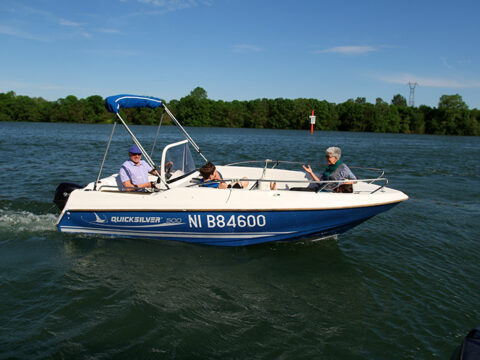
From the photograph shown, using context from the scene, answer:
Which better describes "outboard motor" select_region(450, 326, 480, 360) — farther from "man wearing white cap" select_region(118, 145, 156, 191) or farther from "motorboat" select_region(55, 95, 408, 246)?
"man wearing white cap" select_region(118, 145, 156, 191)

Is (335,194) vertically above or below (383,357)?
above

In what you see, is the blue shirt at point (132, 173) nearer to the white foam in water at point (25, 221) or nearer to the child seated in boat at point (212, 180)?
the child seated in boat at point (212, 180)

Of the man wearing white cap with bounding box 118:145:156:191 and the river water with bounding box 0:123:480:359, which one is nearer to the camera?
the river water with bounding box 0:123:480:359

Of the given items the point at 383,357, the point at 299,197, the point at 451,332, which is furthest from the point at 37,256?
the point at 451,332

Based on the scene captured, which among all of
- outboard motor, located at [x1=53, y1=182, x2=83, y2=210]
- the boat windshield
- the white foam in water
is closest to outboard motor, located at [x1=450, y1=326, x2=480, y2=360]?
the boat windshield

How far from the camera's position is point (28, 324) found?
4.34 m

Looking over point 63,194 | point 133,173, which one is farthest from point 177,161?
point 63,194

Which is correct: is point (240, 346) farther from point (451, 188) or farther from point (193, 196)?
point (451, 188)

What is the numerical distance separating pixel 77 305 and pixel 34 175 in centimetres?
1111

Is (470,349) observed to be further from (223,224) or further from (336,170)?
(336,170)

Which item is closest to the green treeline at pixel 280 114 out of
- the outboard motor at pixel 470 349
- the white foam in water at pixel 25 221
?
the white foam in water at pixel 25 221

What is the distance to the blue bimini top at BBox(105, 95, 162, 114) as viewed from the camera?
6652 millimetres

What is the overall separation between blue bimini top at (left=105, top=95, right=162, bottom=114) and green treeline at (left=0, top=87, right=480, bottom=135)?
84.0m

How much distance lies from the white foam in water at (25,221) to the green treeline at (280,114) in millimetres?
82521
